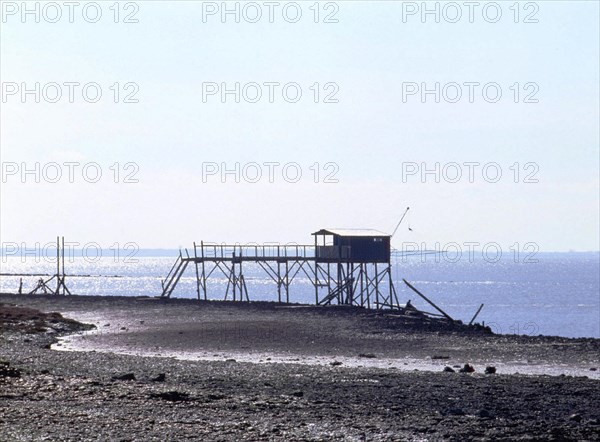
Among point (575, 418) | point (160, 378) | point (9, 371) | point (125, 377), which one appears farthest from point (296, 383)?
point (575, 418)

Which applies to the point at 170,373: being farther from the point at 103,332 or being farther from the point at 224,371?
the point at 103,332

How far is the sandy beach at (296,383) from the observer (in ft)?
76.3

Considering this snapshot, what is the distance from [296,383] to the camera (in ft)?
103

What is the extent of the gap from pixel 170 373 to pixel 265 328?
22890 mm

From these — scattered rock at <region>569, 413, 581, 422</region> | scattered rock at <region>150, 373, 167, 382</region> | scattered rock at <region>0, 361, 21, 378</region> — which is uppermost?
scattered rock at <region>0, 361, 21, 378</region>

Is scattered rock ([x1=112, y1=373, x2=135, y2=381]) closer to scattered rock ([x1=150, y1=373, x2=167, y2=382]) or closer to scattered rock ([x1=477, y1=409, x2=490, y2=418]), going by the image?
scattered rock ([x1=150, y1=373, x2=167, y2=382])

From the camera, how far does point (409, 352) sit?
4566cm

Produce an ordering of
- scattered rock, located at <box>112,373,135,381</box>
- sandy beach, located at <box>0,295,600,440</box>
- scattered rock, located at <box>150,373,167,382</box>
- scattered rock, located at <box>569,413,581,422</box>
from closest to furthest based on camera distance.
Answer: sandy beach, located at <box>0,295,600,440</box> → scattered rock, located at <box>569,413,581,422</box> → scattered rock, located at <box>112,373,135,381</box> → scattered rock, located at <box>150,373,167,382</box>

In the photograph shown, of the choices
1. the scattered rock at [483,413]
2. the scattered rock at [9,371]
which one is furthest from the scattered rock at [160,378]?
the scattered rock at [483,413]

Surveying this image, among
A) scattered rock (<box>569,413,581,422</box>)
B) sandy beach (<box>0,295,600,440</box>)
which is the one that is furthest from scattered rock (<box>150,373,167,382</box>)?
scattered rock (<box>569,413,581,422</box>)

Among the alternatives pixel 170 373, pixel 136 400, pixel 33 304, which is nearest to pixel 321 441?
pixel 136 400

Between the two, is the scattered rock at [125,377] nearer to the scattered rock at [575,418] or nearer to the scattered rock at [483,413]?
the scattered rock at [483,413]

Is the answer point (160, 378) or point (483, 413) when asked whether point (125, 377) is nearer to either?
point (160, 378)

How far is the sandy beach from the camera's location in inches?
916
